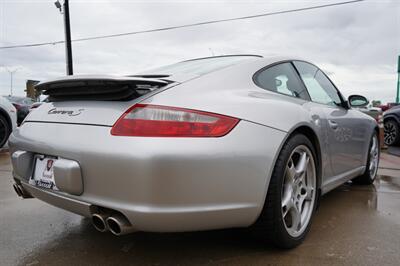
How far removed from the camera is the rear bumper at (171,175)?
1.71 meters

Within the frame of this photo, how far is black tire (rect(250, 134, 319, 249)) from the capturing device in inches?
80.9

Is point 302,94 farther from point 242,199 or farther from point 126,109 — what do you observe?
point 126,109

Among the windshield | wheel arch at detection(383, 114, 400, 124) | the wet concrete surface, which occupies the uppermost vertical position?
the windshield

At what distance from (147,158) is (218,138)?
0.37 meters

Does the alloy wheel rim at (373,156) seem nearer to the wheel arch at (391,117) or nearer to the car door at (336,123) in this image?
the car door at (336,123)

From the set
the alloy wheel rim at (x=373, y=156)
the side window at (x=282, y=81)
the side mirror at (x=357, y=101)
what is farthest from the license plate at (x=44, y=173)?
the alloy wheel rim at (x=373, y=156)

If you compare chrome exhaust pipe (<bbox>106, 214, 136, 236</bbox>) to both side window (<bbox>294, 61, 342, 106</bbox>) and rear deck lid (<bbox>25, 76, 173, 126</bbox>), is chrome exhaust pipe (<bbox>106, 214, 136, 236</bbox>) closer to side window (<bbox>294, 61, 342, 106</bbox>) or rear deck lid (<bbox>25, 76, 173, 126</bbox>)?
rear deck lid (<bbox>25, 76, 173, 126</bbox>)

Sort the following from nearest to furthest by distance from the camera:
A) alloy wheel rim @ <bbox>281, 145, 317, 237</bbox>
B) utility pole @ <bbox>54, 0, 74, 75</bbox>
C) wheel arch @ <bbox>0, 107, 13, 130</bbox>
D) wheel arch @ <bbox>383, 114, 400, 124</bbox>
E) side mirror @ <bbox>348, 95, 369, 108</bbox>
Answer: alloy wheel rim @ <bbox>281, 145, 317, 237</bbox>
side mirror @ <bbox>348, 95, 369, 108</bbox>
wheel arch @ <bbox>0, 107, 13, 130</bbox>
wheel arch @ <bbox>383, 114, 400, 124</bbox>
utility pole @ <bbox>54, 0, 74, 75</bbox>

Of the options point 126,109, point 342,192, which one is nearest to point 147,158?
point 126,109

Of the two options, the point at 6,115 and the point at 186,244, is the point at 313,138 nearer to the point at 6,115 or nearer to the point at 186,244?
Result: the point at 186,244

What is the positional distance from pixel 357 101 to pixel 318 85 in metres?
0.97

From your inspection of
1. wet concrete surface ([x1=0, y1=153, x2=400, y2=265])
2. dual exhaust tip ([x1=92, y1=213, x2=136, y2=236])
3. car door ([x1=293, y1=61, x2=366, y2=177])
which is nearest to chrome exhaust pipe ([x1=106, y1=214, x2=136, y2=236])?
dual exhaust tip ([x1=92, y1=213, x2=136, y2=236])

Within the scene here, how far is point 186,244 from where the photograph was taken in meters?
2.35

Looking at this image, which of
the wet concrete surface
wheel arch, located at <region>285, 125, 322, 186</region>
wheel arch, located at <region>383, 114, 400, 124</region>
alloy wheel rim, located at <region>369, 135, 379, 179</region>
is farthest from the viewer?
wheel arch, located at <region>383, 114, 400, 124</region>
